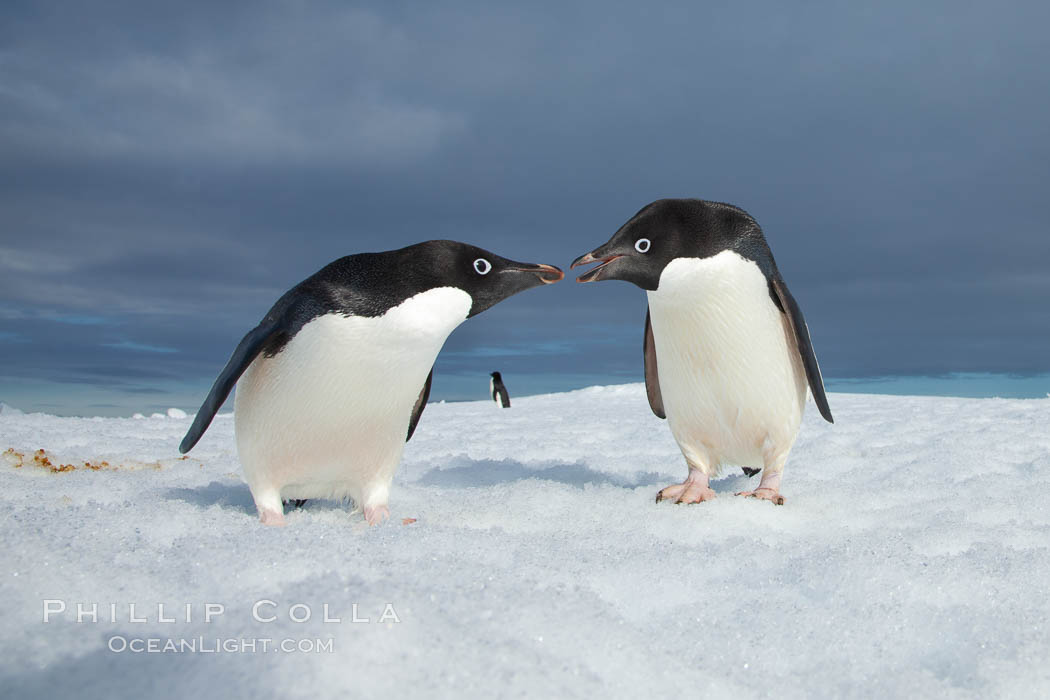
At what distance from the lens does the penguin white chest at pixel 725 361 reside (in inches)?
135

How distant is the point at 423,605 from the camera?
1833 millimetres

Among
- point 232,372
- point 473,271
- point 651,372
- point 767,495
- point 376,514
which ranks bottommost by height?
point 767,495

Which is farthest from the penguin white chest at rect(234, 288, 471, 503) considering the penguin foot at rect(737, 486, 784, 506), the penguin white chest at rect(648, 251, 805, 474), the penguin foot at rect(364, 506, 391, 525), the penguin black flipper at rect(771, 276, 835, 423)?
the penguin foot at rect(737, 486, 784, 506)


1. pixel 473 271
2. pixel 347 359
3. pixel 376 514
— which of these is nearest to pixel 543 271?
pixel 473 271

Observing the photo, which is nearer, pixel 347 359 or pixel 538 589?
pixel 538 589

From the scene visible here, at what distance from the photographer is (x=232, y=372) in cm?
276

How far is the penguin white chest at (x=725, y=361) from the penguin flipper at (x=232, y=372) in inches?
66.2

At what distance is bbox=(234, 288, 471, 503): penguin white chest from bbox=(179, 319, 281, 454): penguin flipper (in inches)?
3.9

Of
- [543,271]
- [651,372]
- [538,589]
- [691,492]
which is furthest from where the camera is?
[651,372]

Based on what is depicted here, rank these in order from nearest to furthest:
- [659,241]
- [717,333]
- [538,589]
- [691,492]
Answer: [538,589] < [659,241] < [717,333] < [691,492]

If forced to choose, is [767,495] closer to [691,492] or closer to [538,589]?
[691,492]

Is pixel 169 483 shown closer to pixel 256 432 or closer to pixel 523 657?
pixel 256 432

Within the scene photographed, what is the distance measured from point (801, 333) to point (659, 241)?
2.69 feet

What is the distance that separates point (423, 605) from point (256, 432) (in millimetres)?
1433
